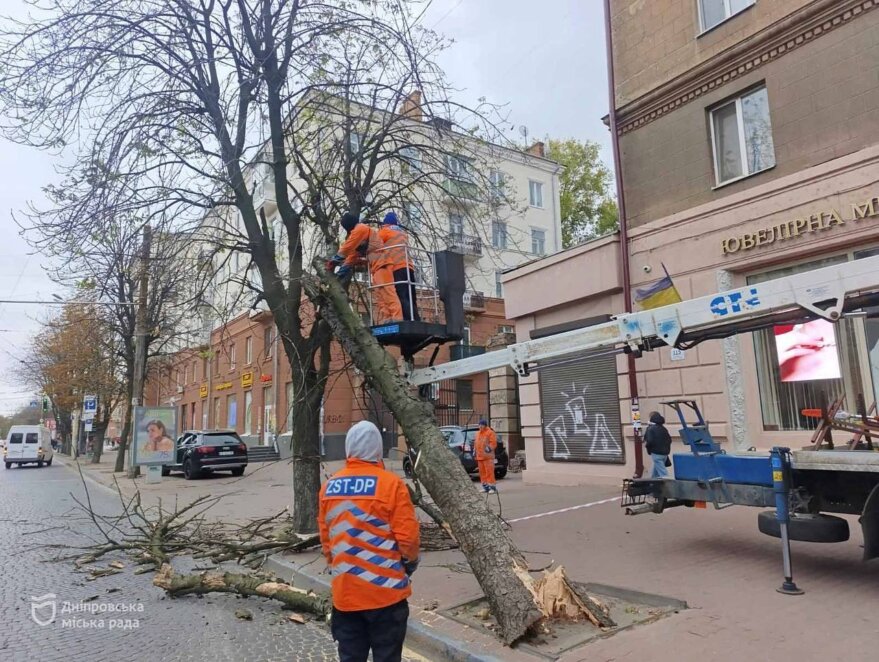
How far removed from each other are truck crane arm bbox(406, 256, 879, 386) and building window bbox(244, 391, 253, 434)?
29.2 m

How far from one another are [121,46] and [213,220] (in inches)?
118

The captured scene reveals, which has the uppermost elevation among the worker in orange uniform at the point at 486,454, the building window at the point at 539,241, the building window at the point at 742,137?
the building window at the point at 539,241

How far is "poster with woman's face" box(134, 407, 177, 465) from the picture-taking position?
20.3m

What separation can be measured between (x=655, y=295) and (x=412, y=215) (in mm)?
4537

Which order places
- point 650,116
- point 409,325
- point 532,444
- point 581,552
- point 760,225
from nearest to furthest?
point 409,325 < point 581,552 < point 760,225 < point 650,116 < point 532,444

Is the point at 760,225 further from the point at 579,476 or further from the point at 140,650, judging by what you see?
the point at 140,650

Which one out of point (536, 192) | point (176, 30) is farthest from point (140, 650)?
point (536, 192)

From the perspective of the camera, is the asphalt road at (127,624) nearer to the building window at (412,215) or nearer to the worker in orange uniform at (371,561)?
the worker in orange uniform at (371,561)

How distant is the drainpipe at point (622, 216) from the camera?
12.1m

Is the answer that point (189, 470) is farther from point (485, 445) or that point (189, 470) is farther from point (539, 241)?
point (539, 241)

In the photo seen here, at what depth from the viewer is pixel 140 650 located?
4.94 m

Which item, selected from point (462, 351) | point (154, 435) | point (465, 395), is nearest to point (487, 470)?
point (462, 351)

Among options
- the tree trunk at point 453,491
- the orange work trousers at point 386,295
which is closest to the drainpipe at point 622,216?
the orange work trousers at point 386,295

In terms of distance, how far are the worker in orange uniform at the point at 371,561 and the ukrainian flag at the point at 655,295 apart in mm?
7882
